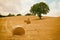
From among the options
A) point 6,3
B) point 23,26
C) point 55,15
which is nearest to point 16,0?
point 6,3

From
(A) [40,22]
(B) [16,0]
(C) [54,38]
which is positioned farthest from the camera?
(A) [40,22]

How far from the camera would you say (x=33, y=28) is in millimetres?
5836

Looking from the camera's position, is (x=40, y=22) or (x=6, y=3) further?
(x=40, y=22)

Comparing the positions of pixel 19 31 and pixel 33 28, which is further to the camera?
pixel 33 28

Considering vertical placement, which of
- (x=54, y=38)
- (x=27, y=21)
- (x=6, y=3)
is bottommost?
(x=54, y=38)

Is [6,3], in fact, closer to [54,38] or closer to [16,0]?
[16,0]

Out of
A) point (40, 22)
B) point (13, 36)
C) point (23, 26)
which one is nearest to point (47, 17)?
point (40, 22)

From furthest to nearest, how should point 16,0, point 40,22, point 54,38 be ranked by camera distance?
1. point 40,22
2. point 16,0
3. point 54,38

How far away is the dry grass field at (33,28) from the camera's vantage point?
547 centimetres

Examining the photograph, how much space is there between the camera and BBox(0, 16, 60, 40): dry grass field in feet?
18.0

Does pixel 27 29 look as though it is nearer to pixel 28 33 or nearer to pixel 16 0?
pixel 28 33

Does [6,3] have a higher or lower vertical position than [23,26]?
higher

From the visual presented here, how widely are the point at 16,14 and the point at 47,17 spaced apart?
2.57 ft

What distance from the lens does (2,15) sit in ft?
18.7
